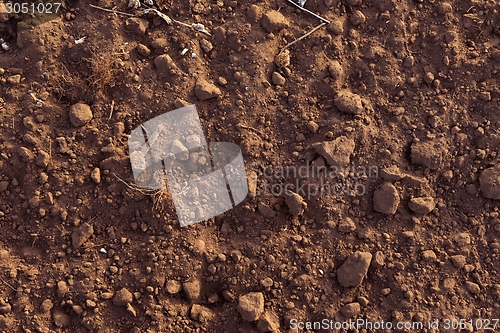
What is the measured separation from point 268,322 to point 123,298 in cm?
86

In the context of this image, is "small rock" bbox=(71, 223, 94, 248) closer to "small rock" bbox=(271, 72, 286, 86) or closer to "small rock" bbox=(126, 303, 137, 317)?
"small rock" bbox=(126, 303, 137, 317)

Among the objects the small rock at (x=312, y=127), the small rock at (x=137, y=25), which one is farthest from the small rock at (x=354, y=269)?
the small rock at (x=137, y=25)

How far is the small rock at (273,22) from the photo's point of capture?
2.78m

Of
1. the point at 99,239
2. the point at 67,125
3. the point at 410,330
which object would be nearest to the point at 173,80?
the point at 67,125

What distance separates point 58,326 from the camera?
2.45 m

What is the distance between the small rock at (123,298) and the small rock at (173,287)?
0.72 ft

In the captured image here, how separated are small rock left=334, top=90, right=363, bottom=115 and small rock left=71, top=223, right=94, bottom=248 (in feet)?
5.68

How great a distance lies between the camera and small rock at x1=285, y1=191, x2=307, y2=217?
2559 mm

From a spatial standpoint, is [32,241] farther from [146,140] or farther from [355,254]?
[355,254]

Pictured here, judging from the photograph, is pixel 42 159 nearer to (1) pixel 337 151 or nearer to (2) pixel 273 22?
(2) pixel 273 22

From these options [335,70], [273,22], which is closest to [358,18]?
[335,70]

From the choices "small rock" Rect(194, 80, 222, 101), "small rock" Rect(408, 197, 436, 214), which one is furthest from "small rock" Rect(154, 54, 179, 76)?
"small rock" Rect(408, 197, 436, 214)

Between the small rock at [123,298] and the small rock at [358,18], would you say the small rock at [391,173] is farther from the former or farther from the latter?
the small rock at [123,298]

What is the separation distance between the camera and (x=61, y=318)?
245 centimetres
